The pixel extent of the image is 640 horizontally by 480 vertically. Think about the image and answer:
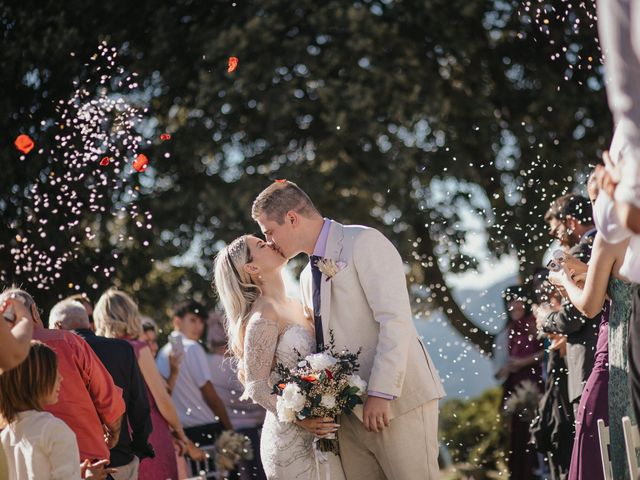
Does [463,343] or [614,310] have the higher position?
[463,343]

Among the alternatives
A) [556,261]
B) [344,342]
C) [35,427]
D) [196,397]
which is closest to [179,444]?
[196,397]

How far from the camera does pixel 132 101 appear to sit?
13.6m

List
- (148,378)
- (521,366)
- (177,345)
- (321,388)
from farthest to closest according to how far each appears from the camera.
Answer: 1. (177,345)
2. (521,366)
3. (148,378)
4. (321,388)

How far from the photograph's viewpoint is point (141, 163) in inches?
541

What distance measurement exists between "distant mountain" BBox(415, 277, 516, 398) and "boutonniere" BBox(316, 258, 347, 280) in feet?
4.59

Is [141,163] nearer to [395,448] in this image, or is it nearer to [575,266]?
[395,448]

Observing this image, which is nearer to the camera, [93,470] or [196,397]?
[93,470]

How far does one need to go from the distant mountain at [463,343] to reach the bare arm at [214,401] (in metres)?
1.91

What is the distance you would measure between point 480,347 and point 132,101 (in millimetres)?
5245

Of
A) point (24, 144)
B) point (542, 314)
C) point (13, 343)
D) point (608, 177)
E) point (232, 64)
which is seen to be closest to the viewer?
point (608, 177)

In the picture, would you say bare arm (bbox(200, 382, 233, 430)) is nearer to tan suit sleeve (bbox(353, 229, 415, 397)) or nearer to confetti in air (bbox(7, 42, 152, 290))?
confetti in air (bbox(7, 42, 152, 290))

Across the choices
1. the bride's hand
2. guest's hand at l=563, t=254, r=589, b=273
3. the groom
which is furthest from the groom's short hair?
guest's hand at l=563, t=254, r=589, b=273

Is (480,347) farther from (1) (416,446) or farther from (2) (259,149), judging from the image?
(1) (416,446)

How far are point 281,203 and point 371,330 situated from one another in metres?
0.76
